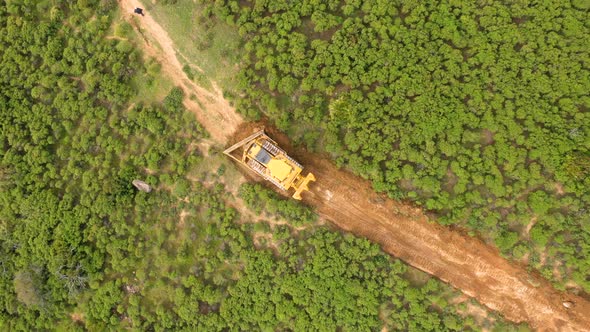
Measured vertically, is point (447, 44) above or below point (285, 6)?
above

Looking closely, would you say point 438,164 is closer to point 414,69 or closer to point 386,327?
point 414,69

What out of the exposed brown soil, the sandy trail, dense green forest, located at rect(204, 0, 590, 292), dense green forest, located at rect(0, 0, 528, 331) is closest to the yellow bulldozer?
the exposed brown soil

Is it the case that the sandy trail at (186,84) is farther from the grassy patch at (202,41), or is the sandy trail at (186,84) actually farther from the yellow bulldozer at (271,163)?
the yellow bulldozer at (271,163)

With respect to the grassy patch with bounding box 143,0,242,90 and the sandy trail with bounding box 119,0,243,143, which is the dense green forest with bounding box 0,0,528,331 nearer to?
the sandy trail with bounding box 119,0,243,143

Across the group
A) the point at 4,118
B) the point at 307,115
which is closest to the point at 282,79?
the point at 307,115

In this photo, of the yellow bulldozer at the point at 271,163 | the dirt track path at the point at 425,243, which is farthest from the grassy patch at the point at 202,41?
the yellow bulldozer at the point at 271,163

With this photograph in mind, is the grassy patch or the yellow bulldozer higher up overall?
the grassy patch

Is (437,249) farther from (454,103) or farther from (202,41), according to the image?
(202,41)
